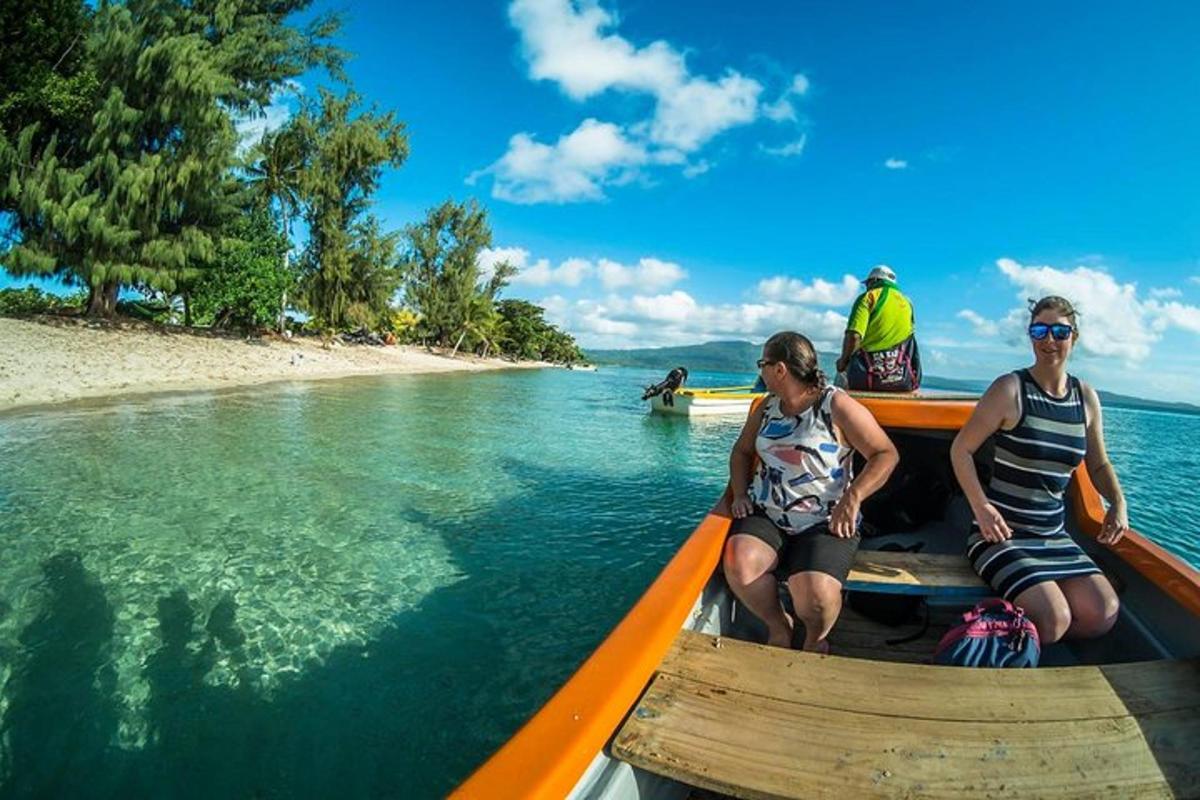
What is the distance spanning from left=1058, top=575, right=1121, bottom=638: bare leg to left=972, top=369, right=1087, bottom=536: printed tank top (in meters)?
0.27

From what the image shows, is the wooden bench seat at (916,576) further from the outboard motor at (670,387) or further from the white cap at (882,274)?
the outboard motor at (670,387)

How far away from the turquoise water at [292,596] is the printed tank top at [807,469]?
193 centimetres

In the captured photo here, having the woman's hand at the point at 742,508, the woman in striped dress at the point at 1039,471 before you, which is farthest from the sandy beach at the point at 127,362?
the woman in striped dress at the point at 1039,471

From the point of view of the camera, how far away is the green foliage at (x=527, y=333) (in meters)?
86.0

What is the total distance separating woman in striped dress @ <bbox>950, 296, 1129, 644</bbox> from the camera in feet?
9.04

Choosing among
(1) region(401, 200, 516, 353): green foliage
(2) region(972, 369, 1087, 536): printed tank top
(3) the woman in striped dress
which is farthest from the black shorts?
(1) region(401, 200, 516, 353): green foliage

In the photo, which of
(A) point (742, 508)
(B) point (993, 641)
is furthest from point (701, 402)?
(B) point (993, 641)

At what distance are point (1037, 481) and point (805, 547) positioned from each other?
1219mm

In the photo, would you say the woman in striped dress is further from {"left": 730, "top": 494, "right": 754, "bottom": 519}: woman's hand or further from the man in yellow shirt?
the man in yellow shirt

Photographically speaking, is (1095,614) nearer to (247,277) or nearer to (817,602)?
(817,602)

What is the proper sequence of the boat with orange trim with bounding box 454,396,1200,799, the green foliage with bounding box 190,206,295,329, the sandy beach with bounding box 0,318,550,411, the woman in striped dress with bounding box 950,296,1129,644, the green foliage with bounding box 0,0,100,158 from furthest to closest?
the green foliage with bounding box 190,206,295,329
the green foliage with bounding box 0,0,100,158
the sandy beach with bounding box 0,318,550,411
the woman in striped dress with bounding box 950,296,1129,644
the boat with orange trim with bounding box 454,396,1200,799

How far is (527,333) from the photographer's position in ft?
286

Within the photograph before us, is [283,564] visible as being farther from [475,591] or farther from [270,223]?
[270,223]

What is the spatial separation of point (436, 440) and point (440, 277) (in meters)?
48.3
